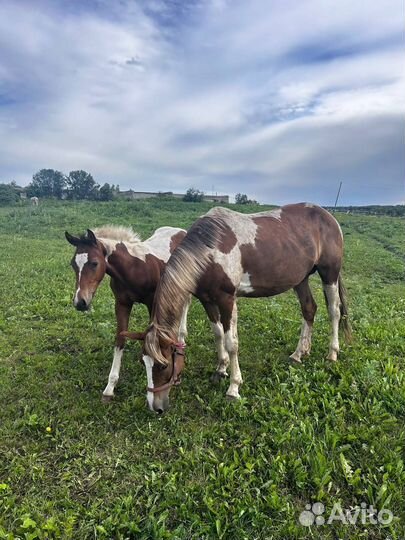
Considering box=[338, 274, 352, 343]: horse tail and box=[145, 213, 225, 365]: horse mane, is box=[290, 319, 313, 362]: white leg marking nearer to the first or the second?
box=[338, 274, 352, 343]: horse tail

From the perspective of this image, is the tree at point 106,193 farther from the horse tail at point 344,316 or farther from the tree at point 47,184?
the horse tail at point 344,316

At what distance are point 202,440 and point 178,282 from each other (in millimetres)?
1505

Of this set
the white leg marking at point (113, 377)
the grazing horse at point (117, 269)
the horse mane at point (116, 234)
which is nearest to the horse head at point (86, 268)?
the grazing horse at point (117, 269)


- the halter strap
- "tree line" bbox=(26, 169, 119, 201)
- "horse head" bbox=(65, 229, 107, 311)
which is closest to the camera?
the halter strap

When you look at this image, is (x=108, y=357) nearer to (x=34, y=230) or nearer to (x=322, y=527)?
(x=322, y=527)

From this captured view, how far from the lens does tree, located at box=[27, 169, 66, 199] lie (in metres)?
53.9

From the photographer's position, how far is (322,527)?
2.45 m

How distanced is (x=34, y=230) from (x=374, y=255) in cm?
1736

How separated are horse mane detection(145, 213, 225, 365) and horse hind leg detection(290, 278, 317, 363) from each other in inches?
69.8

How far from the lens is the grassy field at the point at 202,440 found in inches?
99.0

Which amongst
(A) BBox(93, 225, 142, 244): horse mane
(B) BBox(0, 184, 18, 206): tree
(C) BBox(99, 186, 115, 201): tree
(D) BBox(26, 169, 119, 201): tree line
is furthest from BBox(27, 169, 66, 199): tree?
(A) BBox(93, 225, 142, 244): horse mane

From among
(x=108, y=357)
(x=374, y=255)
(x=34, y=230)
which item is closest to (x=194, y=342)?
(x=108, y=357)

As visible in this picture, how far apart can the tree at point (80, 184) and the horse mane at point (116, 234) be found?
52691 mm

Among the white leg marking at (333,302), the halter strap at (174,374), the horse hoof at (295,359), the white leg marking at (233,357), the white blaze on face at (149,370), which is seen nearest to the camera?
the white blaze on face at (149,370)
